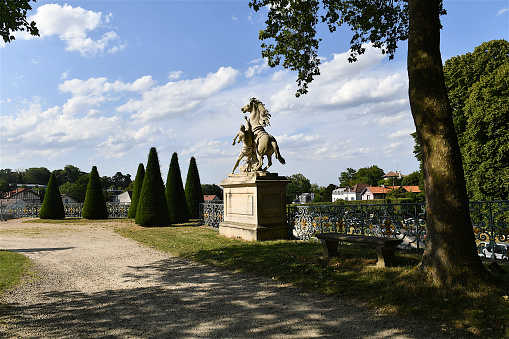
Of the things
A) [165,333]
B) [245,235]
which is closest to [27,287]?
[165,333]

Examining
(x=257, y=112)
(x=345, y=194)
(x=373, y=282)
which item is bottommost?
(x=373, y=282)

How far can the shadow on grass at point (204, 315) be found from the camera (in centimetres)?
369

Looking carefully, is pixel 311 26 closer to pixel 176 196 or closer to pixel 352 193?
pixel 176 196

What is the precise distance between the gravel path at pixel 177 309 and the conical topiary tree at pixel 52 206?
16517 mm

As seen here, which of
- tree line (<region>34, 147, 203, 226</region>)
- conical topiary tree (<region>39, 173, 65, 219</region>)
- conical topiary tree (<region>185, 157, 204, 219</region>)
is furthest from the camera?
conical topiary tree (<region>39, 173, 65, 219</region>)

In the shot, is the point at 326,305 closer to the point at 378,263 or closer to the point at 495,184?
the point at 378,263

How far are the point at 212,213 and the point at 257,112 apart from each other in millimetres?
5842

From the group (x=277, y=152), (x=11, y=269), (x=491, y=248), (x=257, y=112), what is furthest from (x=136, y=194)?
(x=491, y=248)

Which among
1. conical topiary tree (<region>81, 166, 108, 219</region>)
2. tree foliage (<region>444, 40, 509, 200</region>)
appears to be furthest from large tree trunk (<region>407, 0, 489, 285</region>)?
conical topiary tree (<region>81, 166, 108, 219</region>)

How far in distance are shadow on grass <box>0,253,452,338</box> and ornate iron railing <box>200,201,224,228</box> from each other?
8.97 m

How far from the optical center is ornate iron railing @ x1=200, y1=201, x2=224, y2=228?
14.8 m

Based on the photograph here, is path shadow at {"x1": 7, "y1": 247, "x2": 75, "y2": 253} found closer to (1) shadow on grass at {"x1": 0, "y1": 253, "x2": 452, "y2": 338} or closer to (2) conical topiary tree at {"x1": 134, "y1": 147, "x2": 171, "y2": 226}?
(1) shadow on grass at {"x1": 0, "y1": 253, "x2": 452, "y2": 338}

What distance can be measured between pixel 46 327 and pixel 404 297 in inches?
174

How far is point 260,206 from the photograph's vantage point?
1040 cm
